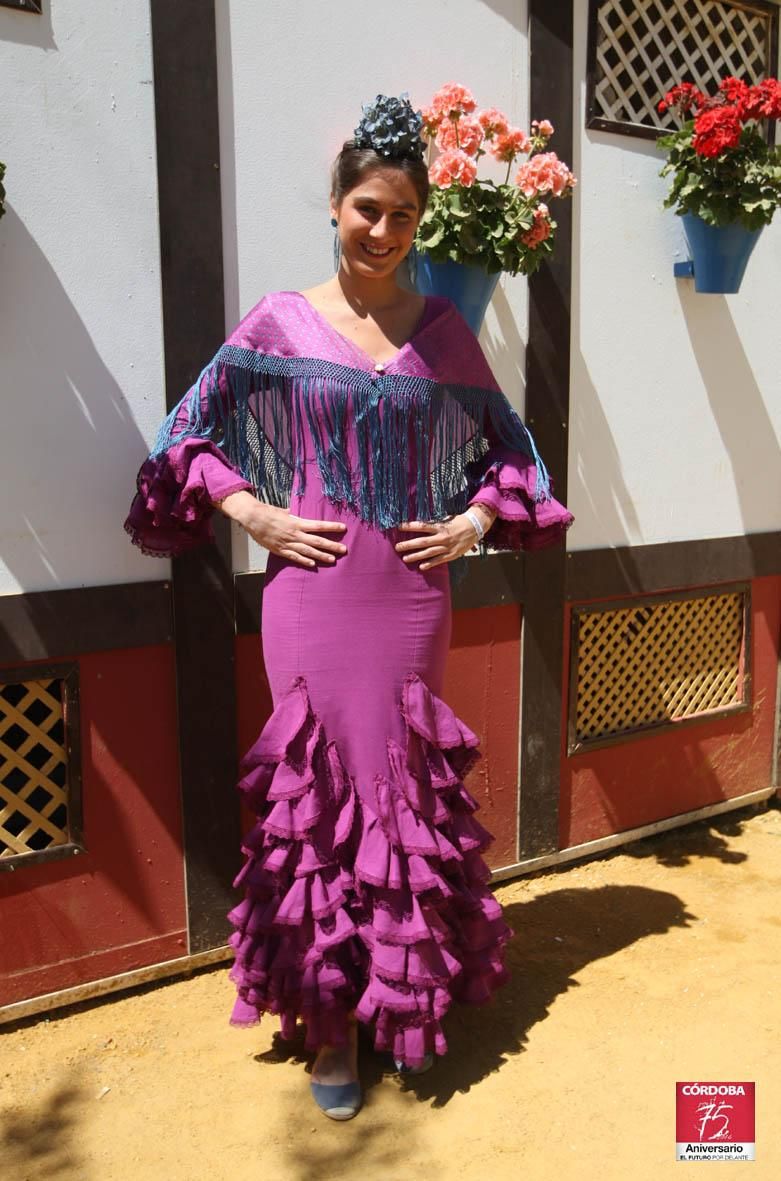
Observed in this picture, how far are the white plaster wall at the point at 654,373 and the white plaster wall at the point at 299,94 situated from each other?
0.60 metres

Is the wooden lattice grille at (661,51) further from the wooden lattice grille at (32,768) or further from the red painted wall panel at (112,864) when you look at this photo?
the wooden lattice grille at (32,768)

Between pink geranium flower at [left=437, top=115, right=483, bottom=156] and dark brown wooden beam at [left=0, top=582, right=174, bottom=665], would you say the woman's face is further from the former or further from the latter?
dark brown wooden beam at [left=0, top=582, right=174, bottom=665]

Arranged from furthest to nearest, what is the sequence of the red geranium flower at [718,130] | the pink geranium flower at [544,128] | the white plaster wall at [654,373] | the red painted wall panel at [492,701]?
the white plaster wall at [654,373] → the red painted wall panel at [492,701] → the red geranium flower at [718,130] → the pink geranium flower at [544,128]

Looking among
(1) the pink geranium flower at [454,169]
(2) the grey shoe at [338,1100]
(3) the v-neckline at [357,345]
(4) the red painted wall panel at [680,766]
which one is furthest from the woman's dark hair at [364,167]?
(2) the grey shoe at [338,1100]

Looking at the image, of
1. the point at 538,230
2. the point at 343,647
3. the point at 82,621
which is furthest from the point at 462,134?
the point at 82,621

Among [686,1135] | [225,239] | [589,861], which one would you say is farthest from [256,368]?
Result: [589,861]

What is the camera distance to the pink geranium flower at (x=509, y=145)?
Answer: 9.81 feet

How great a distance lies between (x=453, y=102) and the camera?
294 cm

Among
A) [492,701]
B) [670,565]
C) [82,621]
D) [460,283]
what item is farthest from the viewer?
[670,565]

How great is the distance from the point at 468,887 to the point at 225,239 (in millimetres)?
1906

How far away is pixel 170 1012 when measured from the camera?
2971mm

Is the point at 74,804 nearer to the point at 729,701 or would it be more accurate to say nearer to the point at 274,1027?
the point at 274,1027

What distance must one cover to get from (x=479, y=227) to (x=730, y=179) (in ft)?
3.67

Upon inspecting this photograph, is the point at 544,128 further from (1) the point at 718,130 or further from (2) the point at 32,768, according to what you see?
(2) the point at 32,768
